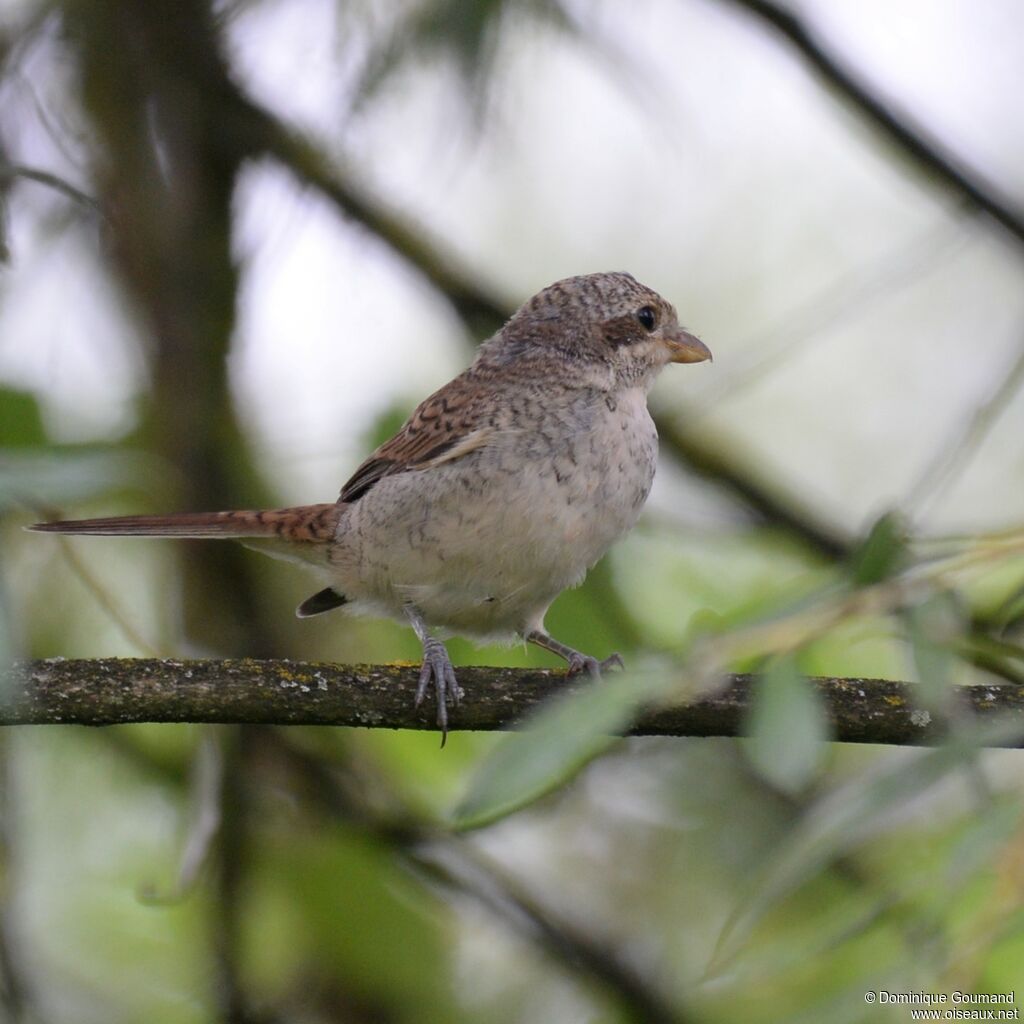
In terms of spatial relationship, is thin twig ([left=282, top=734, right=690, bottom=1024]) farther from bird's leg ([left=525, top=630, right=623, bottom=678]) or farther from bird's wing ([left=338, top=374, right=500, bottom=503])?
bird's wing ([left=338, top=374, right=500, bottom=503])

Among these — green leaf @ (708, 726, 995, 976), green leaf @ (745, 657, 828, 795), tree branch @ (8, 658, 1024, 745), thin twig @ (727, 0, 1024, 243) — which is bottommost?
green leaf @ (708, 726, 995, 976)

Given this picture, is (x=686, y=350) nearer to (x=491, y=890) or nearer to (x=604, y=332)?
(x=604, y=332)

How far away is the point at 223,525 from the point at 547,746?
1.92 metres

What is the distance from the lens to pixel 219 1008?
11.2 ft

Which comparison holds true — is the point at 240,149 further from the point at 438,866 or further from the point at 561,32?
the point at 438,866

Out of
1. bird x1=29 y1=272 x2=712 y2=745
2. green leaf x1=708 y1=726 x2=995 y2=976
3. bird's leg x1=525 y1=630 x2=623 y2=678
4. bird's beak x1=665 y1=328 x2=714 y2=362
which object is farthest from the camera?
bird's beak x1=665 y1=328 x2=714 y2=362

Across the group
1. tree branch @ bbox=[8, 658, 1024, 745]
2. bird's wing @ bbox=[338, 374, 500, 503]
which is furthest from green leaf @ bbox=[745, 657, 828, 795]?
bird's wing @ bbox=[338, 374, 500, 503]

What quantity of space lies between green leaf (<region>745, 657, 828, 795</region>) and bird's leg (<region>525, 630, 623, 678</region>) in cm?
107

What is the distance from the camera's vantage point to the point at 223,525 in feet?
11.1

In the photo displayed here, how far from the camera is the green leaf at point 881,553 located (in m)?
2.08

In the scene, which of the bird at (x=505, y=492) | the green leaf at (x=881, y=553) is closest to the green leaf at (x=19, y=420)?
the bird at (x=505, y=492)

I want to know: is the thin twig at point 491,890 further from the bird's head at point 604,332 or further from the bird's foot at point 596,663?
the bird's head at point 604,332

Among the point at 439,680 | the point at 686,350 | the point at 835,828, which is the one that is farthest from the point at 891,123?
the point at 835,828

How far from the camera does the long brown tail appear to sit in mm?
3182
